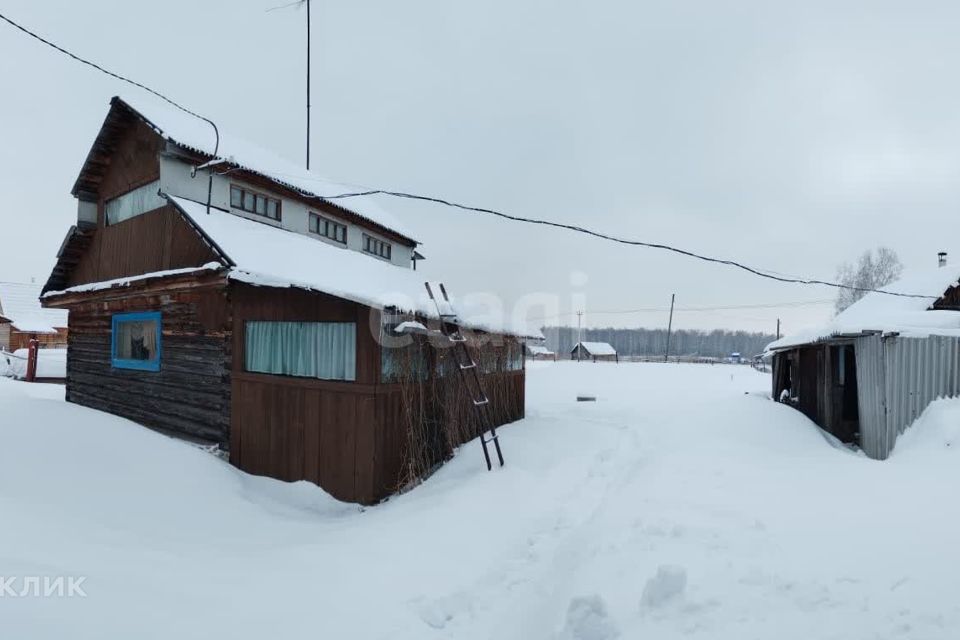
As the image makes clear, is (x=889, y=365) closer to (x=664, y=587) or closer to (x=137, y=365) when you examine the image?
(x=664, y=587)

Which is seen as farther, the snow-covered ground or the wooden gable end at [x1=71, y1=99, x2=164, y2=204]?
the wooden gable end at [x1=71, y1=99, x2=164, y2=204]

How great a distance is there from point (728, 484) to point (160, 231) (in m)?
11.6

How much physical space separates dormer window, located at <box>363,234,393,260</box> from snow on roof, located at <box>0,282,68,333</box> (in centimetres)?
3173

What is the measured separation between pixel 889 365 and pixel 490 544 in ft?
28.4

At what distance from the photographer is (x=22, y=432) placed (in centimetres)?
611

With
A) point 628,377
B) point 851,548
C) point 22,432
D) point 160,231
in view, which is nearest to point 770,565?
point 851,548

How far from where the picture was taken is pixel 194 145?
372 inches

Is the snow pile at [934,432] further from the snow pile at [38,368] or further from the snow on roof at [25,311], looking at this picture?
the snow on roof at [25,311]

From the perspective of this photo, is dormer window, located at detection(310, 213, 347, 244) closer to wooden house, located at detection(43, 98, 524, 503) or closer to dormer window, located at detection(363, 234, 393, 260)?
wooden house, located at detection(43, 98, 524, 503)

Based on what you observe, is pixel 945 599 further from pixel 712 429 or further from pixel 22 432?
pixel 22 432

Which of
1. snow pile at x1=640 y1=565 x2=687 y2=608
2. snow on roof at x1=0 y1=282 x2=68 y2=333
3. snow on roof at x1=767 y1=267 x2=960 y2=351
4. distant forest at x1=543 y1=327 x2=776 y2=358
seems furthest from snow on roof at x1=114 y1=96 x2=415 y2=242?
distant forest at x1=543 y1=327 x2=776 y2=358

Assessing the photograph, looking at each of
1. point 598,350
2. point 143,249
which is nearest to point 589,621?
point 143,249

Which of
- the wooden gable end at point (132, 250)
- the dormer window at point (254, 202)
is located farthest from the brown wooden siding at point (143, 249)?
the dormer window at point (254, 202)

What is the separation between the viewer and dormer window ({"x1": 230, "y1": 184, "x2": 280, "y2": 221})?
10633 millimetres
